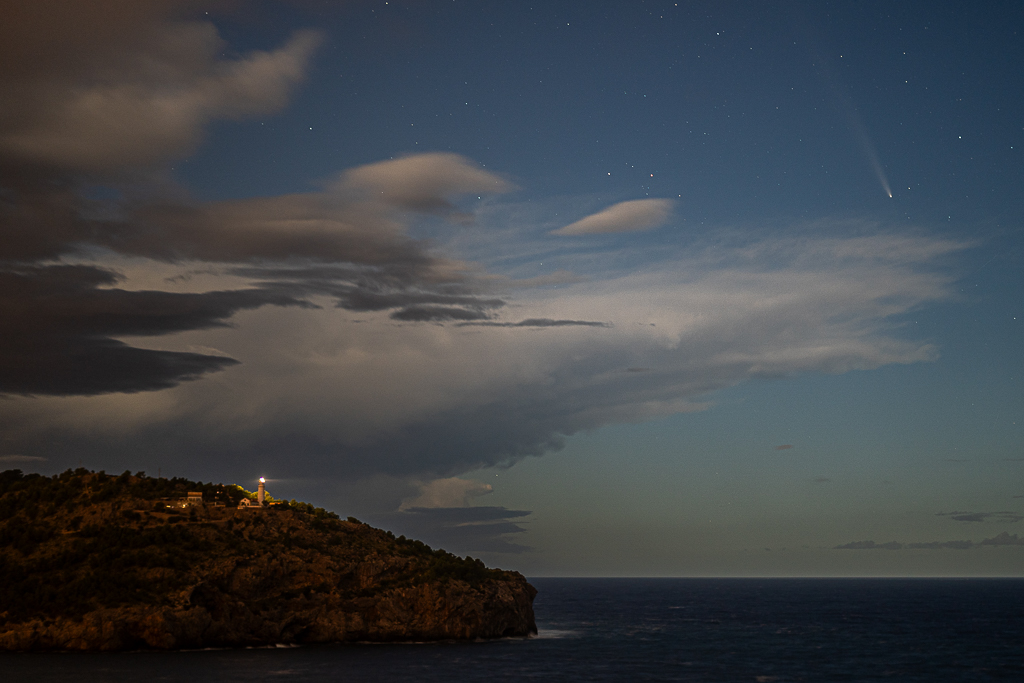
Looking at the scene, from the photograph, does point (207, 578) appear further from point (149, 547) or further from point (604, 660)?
point (604, 660)

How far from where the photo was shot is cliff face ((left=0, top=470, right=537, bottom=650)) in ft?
333

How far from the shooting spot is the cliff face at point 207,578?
101562 mm

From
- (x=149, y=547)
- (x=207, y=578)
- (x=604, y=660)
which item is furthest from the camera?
(x=149, y=547)

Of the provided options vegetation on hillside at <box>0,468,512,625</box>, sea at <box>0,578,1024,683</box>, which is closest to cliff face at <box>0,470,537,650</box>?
vegetation on hillside at <box>0,468,512,625</box>

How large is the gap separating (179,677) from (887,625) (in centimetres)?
14124

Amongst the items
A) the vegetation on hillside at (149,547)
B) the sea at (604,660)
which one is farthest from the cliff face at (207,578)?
the sea at (604,660)

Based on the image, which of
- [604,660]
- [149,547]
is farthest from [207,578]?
[604,660]

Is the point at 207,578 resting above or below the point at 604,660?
above

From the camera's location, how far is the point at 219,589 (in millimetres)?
108562

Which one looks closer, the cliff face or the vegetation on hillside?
the cliff face

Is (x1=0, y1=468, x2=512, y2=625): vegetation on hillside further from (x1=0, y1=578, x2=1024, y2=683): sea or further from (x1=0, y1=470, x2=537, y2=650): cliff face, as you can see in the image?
(x1=0, y1=578, x2=1024, y2=683): sea

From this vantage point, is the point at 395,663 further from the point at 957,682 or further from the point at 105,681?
the point at 957,682

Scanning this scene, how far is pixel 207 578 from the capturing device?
107 m

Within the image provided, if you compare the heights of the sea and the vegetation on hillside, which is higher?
the vegetation on hillside
